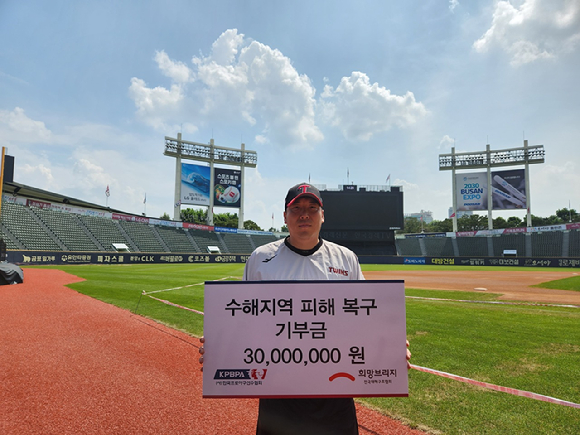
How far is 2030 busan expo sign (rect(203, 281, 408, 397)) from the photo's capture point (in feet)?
7.16

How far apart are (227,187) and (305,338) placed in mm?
52706

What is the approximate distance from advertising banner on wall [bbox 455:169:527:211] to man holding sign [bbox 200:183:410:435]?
56.2 m

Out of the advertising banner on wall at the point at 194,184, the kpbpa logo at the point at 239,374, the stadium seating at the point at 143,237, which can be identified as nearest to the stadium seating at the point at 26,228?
the stadium seating at the point at 143,237

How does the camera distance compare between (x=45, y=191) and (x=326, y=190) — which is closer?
(x=45, y=191)

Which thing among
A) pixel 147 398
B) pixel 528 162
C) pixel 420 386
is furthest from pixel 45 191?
pixel 528 162

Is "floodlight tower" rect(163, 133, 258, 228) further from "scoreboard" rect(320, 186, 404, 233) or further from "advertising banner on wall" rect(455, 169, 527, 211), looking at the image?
"advertising banner on wall" rect(455, 169, 527, 211)

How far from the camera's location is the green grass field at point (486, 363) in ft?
11.2

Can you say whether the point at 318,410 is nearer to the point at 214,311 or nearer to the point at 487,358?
the point at 214,311

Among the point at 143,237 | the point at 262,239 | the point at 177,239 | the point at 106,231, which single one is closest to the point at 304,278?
the point at 106,231

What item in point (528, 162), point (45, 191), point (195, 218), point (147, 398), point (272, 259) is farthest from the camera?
point (195, 218)

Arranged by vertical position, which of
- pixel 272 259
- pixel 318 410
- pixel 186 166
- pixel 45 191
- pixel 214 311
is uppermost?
pixel 186 166

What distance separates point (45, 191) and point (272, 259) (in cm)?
4596

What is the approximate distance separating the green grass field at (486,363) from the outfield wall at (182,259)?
17.7 meters

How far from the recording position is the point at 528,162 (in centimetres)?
4991
